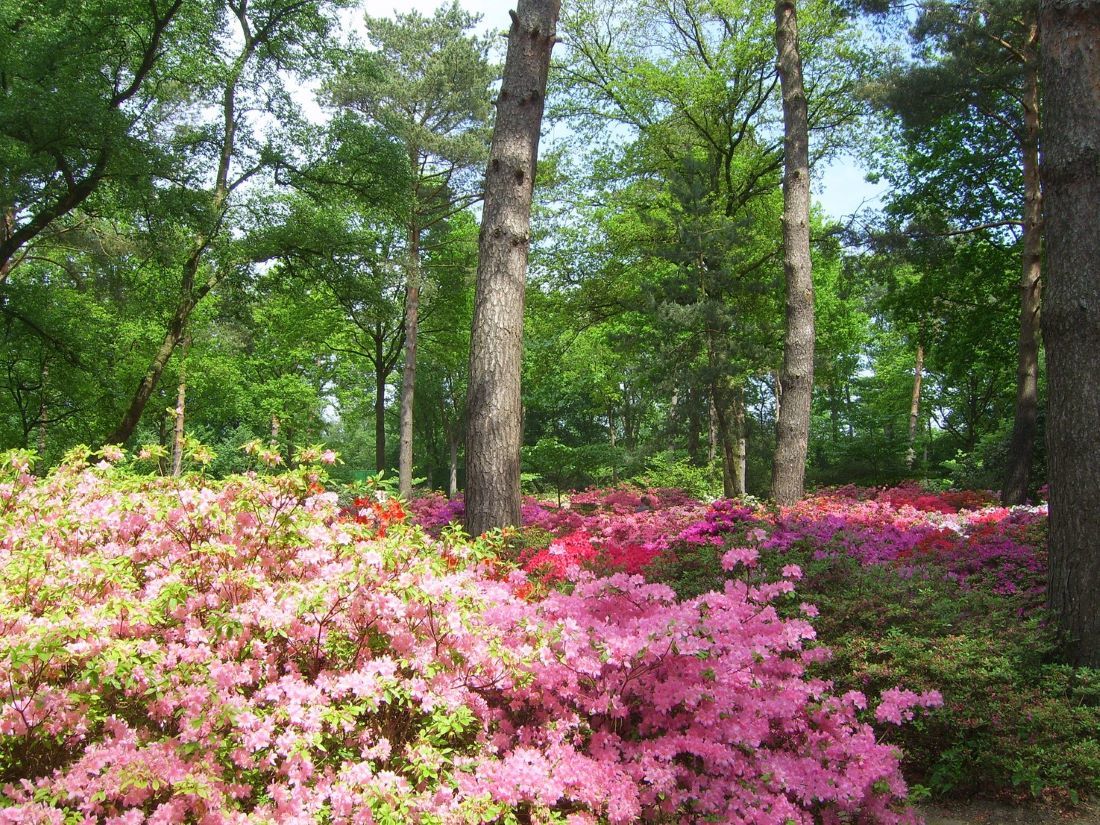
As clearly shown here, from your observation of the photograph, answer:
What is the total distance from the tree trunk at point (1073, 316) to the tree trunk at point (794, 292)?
13.0 feet

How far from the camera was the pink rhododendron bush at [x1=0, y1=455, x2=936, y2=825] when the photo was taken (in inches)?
69.2

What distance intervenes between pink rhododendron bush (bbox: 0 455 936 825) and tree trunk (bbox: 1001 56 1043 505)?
889cm

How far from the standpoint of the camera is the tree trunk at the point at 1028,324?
380 inches

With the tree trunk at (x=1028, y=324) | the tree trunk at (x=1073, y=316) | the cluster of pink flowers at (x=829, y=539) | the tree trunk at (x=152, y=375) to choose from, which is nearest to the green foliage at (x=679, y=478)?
the tree trunk at (x=1028, y=324)

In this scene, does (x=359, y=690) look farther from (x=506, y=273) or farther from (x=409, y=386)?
(x=409, y=386)

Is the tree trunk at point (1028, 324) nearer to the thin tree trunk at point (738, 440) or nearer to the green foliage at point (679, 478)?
the thin tree trunk at point (738, 440)

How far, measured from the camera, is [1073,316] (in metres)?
3.59

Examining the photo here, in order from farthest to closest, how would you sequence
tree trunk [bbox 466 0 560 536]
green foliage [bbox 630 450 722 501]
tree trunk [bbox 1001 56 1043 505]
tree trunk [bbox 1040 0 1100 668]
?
green foliage [bbox 630 450 722 501]
tree trunk [bbox 1001 56 1043 505]
tree trunk [bbox 466 0 560 536]
tree trunk [bbox 1040 0 1100 668]

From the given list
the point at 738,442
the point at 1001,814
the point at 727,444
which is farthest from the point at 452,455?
the point at 1001,814

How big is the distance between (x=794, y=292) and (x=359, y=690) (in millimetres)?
7465

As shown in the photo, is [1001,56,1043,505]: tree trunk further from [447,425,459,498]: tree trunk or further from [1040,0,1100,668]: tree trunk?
[447,425,459,498]: tree trunk

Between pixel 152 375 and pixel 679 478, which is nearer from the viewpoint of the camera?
pixel 152 375

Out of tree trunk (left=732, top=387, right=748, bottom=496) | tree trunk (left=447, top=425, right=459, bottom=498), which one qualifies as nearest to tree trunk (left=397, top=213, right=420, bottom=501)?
tree trunk (left=732, top=387, right=748, bottom=496)

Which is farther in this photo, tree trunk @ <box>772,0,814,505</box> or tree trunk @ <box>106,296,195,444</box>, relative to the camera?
tree trunk @ <box>106,296,195,444</box>
